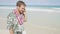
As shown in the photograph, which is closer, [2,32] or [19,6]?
[19,6]

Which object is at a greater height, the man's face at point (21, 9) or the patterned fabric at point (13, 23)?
the man's face at point (21, 9)

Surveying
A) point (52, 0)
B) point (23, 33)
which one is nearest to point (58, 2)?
point (52, 0)

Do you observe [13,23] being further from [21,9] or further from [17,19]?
[21,9]

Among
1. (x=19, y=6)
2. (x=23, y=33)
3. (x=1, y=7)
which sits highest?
(x=19, y=6)

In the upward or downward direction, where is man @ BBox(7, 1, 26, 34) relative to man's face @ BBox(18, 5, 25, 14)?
downward

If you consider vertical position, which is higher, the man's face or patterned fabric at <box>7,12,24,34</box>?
the man's face

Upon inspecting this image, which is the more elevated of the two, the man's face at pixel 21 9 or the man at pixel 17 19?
the man's face at pixel 21 9

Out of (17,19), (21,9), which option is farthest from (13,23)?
(21,9)

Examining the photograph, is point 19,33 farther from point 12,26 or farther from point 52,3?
point 52,3

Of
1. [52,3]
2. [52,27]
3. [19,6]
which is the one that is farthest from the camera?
[52,3]

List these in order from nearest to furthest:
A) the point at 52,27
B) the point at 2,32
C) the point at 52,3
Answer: the point at 2,32
the point at 52,27
the point at 52,3

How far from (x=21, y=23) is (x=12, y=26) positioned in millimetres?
90

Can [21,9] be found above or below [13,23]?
above

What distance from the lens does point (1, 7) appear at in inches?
298
